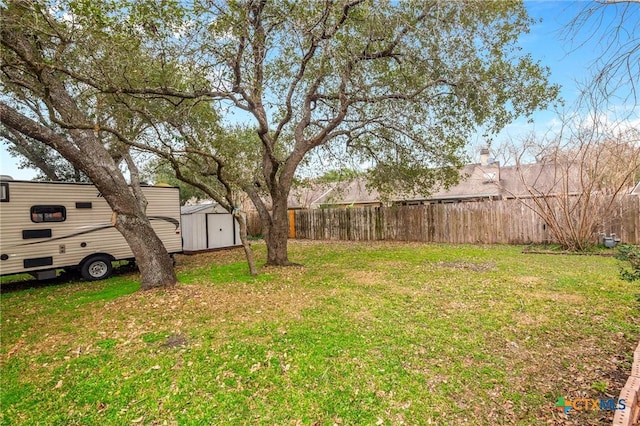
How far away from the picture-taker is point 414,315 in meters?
4.23

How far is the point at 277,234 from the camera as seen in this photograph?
7820 mm

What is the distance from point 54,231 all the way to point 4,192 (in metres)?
1.19

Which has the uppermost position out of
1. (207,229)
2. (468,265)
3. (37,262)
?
(207,229)

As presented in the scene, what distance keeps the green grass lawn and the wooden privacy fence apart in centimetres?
506

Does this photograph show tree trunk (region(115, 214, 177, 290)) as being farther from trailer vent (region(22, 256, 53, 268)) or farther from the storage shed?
the storage shed

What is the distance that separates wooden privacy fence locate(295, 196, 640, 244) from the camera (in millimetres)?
9398

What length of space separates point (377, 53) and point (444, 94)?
5.96 feet

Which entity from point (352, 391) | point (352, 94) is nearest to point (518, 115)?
point (352, 94)

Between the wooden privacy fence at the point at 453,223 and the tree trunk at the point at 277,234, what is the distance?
681cm

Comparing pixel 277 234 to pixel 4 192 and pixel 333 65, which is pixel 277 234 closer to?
pixel 333 65

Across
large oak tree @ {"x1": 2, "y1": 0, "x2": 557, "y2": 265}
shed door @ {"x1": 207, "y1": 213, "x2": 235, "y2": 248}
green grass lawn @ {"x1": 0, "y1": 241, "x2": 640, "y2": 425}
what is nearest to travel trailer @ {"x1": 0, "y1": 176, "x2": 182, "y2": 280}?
green grass lawn @ {"x1": 0, "y1": 241, "x2": 640, "y2": 425}

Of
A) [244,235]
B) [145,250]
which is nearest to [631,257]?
[244,235]

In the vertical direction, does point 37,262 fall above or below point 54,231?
below

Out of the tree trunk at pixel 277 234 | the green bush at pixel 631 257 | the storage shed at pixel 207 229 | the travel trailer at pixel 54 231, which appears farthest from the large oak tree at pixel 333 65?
the storage shed at pixel 207 229
